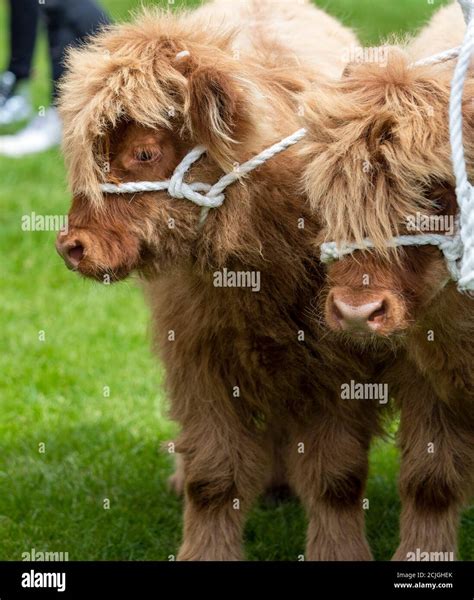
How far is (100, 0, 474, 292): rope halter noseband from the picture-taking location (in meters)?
3.59

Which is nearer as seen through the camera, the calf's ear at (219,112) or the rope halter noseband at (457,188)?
the rope halter noseband at (457,188)

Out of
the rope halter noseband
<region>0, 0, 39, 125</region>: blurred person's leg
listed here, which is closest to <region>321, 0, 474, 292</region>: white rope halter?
the rope halter noseband

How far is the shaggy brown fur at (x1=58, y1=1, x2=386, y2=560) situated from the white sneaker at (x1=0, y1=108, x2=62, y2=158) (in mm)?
6182

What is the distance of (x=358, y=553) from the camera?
4895 millimetres

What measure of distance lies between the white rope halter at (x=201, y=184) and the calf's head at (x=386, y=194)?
1.12ft

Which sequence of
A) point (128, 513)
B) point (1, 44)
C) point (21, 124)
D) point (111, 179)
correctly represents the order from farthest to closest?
point (1, 44), point (21, 124), point (128, 513), point (111, 179)

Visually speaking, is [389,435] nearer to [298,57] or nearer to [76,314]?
[298,57]

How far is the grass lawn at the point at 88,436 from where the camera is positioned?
17.5 feet

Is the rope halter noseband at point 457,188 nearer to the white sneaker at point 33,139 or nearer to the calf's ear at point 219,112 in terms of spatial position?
the calf's ear at point 219,112

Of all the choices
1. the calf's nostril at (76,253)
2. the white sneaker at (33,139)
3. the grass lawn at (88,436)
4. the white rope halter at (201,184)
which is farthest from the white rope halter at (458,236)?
the white sneaker at (33,139)

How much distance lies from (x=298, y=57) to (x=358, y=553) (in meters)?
2.10

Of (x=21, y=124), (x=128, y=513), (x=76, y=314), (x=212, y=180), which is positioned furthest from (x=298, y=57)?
(x=21, y=124)
